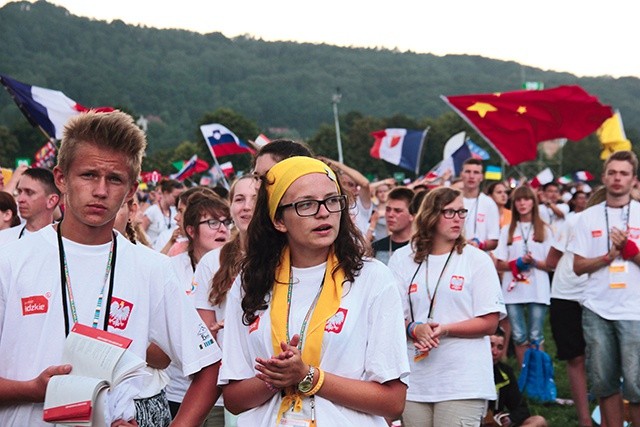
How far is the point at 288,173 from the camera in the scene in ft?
13.2

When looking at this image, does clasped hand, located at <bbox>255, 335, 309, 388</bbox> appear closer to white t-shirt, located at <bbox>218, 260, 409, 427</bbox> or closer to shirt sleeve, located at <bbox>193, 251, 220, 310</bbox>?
white t-shirt, located at <bbox>218, 260, 409, 427</bbox>

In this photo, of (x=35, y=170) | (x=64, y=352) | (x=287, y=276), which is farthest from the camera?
(x=35, y=170)

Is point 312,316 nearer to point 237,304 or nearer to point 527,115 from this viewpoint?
point 237,304

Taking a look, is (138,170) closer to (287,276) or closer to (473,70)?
(287,276)

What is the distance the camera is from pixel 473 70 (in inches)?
7126

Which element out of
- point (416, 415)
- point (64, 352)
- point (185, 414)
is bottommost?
point (416, 415)

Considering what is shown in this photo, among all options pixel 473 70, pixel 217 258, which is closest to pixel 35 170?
pixel 217 258

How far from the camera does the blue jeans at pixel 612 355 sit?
8117 millimetres

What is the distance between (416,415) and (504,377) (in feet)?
3.75

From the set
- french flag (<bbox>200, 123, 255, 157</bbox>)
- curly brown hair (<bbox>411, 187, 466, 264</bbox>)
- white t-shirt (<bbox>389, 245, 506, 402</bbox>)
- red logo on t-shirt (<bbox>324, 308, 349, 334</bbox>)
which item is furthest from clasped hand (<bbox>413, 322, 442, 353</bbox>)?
french flag (<bbox>200, 123, 255, 157</bbox>)

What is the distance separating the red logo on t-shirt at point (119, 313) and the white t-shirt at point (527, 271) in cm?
894

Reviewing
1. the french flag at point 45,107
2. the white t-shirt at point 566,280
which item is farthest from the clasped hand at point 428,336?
the french flag at point 45,107

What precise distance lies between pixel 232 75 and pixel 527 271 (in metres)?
169

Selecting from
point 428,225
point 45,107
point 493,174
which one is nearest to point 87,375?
point 428,225
